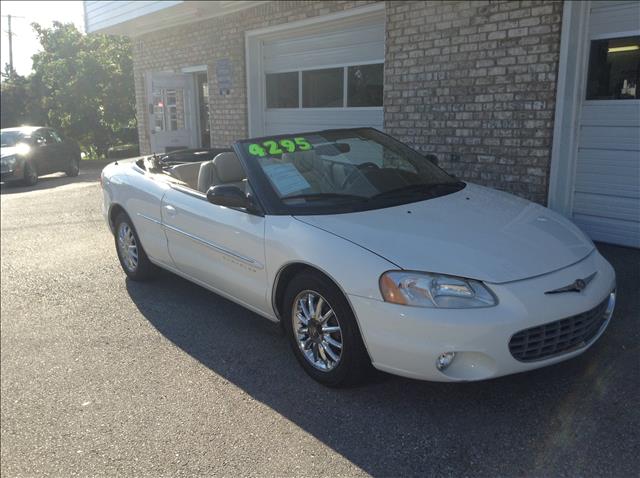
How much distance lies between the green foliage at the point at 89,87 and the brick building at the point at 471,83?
1312cm

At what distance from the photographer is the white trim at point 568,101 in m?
5.96

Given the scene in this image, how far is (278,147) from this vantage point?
425 cm

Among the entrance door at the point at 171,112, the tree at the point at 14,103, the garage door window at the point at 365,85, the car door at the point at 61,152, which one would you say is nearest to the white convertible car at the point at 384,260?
the garage door window at the point at 365,85

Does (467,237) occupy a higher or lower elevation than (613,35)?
lower

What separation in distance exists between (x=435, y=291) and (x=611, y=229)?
4159 mm

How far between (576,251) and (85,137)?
2428 centimetres

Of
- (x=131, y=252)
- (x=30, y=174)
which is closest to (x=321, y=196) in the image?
(x=131, y=252)

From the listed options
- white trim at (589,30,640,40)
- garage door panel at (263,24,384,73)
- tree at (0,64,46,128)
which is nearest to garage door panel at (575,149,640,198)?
white trim at (589,30,640,40)

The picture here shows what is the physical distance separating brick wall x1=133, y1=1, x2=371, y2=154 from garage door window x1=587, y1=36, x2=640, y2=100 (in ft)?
11.8

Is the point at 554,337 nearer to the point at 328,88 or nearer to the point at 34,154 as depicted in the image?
the point at 328,88

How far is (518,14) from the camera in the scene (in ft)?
21.0

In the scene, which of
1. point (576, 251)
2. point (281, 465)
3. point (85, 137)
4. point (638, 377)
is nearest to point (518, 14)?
point (576, 251)

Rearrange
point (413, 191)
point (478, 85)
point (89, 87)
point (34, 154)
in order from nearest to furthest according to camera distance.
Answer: point (413, 191)
point (478, 85)
point (34, 154)
point (89, 87)

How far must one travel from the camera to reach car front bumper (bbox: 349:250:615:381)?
2830 mm
